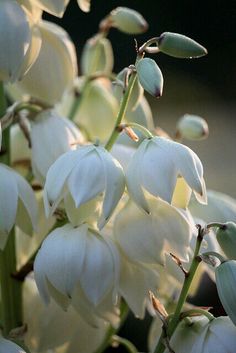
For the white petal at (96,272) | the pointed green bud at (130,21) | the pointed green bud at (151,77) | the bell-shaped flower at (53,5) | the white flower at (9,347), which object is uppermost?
the pointed green bud at (151,77)

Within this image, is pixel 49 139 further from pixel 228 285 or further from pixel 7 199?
pixel 228 285

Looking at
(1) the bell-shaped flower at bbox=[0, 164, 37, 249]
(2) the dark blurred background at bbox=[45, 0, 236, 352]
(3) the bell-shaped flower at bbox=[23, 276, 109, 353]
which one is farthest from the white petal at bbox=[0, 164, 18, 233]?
(2) the dark blurred background at bbox=[45, 0, 236, 352]

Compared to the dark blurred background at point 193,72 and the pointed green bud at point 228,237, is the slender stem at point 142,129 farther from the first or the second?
the dark blurred background at point 193,72

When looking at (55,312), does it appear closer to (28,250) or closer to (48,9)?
(28,250)

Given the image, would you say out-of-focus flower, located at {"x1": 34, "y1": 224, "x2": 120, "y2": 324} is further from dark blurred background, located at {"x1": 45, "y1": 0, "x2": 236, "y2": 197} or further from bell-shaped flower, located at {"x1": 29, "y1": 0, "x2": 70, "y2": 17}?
dark blurred background, located at {"x1": 45, "y1": 0, "x2": 236, "y2": 197}

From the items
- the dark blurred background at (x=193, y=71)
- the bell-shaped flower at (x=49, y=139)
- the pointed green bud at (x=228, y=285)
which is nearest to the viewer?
the pointed green bud at (x=228, y=285)

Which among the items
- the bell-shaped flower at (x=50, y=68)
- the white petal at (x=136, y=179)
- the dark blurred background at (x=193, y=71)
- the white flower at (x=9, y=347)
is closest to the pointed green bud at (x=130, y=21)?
the bell-shaped flower at (x=50, y=68)
